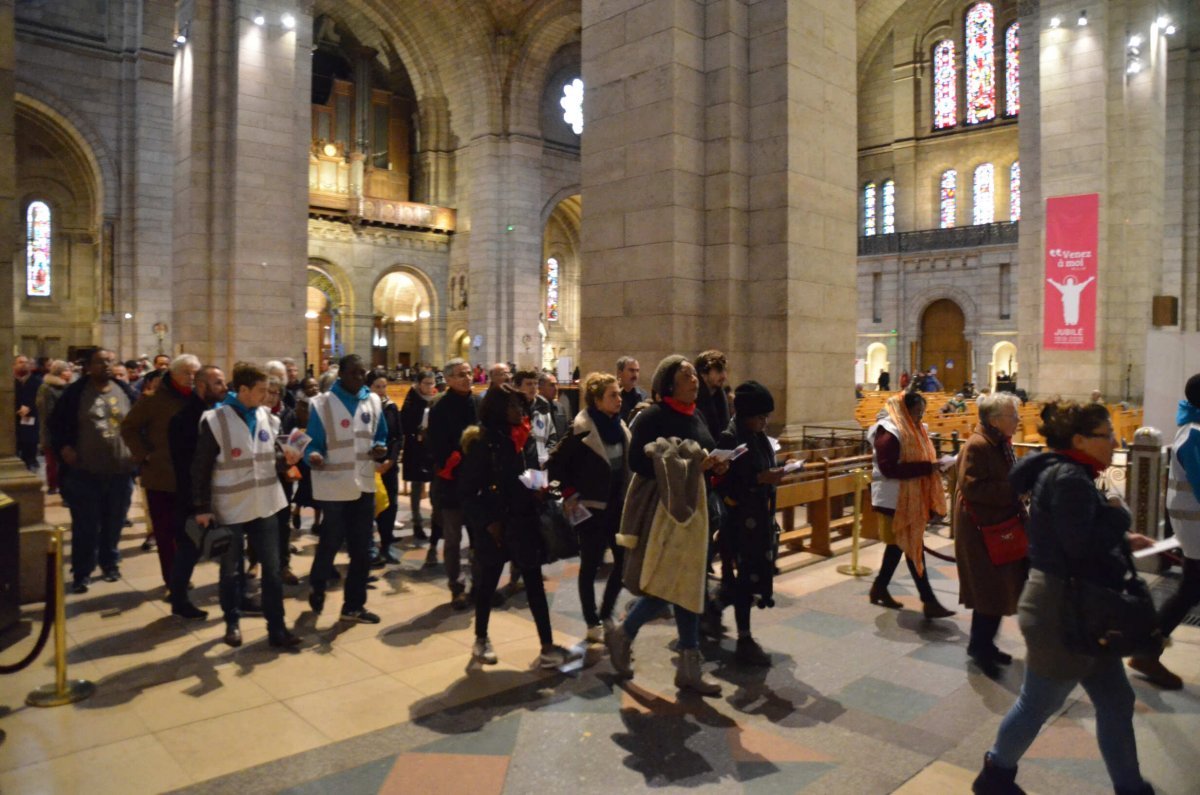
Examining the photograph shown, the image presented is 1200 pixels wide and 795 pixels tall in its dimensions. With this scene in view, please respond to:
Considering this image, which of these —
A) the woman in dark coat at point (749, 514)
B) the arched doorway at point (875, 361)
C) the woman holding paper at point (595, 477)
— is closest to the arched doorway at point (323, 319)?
the arched doorway at point (875, 361)

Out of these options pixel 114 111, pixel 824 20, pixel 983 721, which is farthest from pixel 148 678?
pixel 114 111

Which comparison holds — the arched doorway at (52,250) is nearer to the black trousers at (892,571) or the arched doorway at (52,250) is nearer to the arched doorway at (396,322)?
the arched doorway at (396,322)

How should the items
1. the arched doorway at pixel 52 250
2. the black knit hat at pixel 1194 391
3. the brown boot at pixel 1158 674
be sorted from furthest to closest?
the arched doorway at pixel 52 250, the black knit hat at pixel 1194 391, the brown boot at pixel 1158 674

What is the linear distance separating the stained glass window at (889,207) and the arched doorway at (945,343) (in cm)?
479

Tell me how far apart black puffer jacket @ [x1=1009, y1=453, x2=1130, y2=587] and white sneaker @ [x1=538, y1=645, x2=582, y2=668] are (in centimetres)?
271

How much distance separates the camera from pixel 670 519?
4.34m

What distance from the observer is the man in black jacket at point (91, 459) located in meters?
6.44

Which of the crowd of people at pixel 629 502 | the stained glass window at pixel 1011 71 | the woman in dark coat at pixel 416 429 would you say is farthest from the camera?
the stained glass window at pixel 1011 71

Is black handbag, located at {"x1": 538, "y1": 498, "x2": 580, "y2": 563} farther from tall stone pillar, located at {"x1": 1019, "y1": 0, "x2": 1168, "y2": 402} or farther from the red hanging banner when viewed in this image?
tall stone pillar, located at {"x1": 1019, "y1": 0, "x2": 1168, "y2": 402}

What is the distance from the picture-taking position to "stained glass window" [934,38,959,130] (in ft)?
113

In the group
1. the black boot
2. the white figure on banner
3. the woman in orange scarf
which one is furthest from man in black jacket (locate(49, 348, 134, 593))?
the white figure on banner

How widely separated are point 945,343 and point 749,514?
31.1 meters

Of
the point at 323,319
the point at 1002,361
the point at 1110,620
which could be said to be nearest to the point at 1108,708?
the point at 1110,620

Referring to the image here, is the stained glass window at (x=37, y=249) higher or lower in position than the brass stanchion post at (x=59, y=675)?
higher
